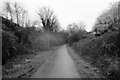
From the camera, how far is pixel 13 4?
2392 centimetres

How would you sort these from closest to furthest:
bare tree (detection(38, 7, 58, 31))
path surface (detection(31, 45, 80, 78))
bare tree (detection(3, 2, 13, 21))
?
path surface (detection(31, 45, 80, 78)) → bare tree (detection(3, 2, 13, 21)) → bare tree (detection(38, 7, 58, 31))

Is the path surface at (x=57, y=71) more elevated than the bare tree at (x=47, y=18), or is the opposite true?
the bare tree at (x=47, y=18)

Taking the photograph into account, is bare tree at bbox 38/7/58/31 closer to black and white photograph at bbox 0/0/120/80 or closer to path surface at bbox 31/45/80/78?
black and white photograph at bbox 0/0/120/80

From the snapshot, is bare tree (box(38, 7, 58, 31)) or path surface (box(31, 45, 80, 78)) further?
bare tree (box(38, 7, 58, 31))

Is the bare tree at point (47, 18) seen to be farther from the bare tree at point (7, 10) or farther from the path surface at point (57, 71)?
the path surface at point (57, 71)

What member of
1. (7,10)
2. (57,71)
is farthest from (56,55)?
(7,10)

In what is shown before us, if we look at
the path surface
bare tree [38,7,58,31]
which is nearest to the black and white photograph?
the path surface

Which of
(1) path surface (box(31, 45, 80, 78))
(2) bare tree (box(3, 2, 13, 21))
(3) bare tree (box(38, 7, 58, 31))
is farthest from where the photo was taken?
(3) bare tree (box(38, 7, 58, 31))

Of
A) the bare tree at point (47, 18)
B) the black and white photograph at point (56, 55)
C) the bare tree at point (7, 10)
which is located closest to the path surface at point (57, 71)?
the black and white photograph at point (56, 55)

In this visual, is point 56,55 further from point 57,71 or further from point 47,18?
point 47,18

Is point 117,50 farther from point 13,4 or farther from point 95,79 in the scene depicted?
point 13,4

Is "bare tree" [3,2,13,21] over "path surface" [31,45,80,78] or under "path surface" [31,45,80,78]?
over

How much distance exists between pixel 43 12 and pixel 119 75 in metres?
44.5

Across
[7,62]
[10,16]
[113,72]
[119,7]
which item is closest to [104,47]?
[113,72]
